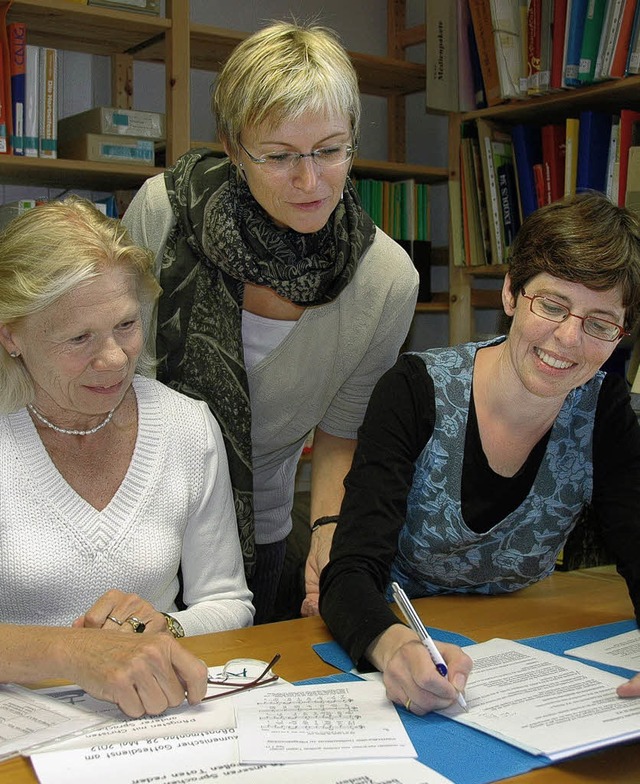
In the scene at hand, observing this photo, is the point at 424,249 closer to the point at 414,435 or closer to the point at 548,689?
the point at 414,435

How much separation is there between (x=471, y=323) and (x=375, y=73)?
1.01 m

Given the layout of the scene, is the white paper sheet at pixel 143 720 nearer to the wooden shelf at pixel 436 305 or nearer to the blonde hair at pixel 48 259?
the blonde hair at pixel 48 259

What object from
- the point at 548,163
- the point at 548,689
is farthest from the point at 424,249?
the point at 548,689

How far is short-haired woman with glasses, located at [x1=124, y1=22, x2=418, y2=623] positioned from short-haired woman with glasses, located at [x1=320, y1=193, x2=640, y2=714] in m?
0.23

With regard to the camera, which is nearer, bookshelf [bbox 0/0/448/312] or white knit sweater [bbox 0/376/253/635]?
white knit sweater [bbox 0/376/253/635]

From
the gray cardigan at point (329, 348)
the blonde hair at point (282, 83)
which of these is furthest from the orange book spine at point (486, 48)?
the blonde hair at point (282, 83)

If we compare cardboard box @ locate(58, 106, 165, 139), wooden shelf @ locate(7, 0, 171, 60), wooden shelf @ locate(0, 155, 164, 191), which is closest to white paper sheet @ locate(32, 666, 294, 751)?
wooden shelf @ locate(0, 155, 164, 191)

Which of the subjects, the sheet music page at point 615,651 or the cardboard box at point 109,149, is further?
the cardboard box at point 109,149

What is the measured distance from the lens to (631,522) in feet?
4.84

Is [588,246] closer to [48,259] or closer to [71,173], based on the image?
[48,259]

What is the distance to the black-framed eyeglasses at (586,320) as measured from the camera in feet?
4.67

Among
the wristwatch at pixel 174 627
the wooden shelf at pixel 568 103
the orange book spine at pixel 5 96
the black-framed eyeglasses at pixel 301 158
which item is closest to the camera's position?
the wristwatch at pixel 174 627

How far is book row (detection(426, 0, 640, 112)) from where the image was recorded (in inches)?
109

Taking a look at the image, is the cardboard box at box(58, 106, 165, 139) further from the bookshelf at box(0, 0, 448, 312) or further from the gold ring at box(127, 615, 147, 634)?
the gold ring at box(127, 615, 147, 634)
